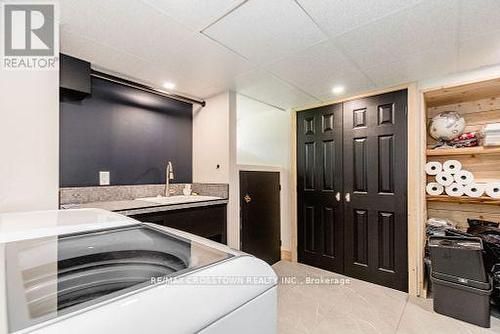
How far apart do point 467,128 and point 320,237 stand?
1901 mm

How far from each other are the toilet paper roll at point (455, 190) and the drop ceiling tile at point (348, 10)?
1.81m

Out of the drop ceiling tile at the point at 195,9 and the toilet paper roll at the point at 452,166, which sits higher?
the drop ceiling tile at the point at 195,9

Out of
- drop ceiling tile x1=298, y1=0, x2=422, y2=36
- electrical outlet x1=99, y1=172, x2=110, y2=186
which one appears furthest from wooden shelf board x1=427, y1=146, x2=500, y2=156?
electrical outlet x1=99, y1=172, x2=110, y2=186

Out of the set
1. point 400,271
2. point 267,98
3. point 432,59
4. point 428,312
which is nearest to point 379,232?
point 400,271

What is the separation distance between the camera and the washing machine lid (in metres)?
0.45

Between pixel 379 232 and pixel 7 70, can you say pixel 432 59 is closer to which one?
pixel 379 232

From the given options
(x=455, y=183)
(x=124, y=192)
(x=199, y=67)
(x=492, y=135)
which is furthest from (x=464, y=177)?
(x=124, y=192)

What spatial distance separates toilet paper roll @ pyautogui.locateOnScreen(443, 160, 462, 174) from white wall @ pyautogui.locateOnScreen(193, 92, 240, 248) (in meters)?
2.09

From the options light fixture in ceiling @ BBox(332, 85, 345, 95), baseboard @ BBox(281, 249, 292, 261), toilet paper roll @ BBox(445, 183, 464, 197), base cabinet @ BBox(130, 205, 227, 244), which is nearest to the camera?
base cabinet @ BBox(130, 205, 227, 244)

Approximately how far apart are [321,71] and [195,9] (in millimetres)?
1223

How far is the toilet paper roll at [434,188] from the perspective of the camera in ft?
7.77

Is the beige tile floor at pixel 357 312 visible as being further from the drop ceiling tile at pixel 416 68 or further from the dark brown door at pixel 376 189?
the drop ceiling tile at pixel 416 68

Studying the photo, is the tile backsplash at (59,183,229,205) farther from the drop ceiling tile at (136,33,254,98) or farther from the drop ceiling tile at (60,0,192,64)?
the drop ceiling tile at (60,0,192,64)

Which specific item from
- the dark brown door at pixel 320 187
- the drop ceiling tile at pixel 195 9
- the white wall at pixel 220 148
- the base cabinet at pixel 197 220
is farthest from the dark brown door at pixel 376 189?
the drop ceiling tile at pixel 195 9
